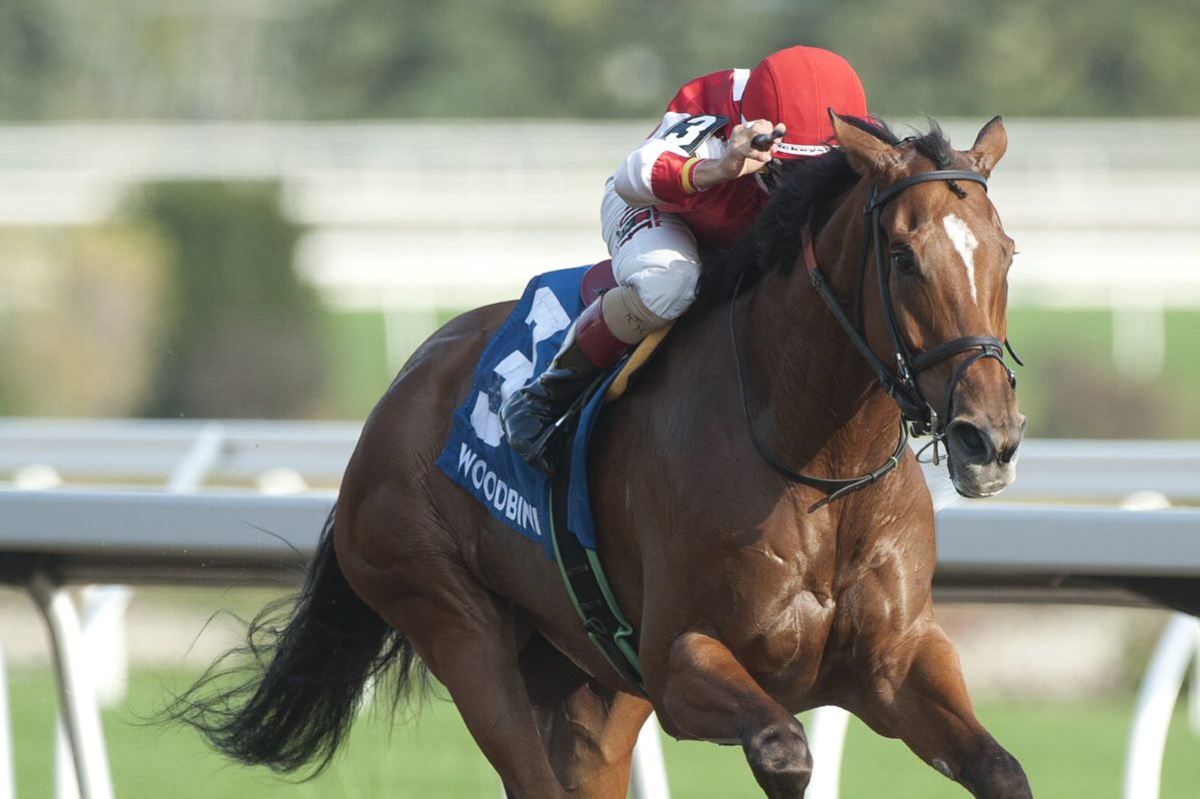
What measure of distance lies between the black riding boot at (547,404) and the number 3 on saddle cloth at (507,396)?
3cm

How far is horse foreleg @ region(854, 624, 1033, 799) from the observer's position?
3264 mm

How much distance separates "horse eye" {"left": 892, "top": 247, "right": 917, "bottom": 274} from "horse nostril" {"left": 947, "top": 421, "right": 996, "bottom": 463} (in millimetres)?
274

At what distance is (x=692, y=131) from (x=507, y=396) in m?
0.69

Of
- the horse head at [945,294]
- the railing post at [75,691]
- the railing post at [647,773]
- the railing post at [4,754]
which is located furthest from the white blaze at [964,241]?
the railing post at [4,754]

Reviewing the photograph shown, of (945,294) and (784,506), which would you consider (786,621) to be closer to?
(784,506)

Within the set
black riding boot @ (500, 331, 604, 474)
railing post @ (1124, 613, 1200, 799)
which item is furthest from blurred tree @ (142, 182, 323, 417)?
black riding boot @ (500, 331, 604, 474)

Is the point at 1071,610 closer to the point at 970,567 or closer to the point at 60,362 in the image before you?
the point at 970,567

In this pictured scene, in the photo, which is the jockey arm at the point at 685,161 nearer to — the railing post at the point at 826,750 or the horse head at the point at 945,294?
the horse head at the point at 945,294

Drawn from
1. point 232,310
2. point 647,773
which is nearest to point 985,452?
point 647,773

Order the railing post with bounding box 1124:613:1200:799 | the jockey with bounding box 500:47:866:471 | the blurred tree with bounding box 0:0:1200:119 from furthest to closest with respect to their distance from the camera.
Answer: the blurred tree with bounding box 0:0:1200:119
the railing post with bounding box 1124:613:1200:799
the jockey with bounding box 500:47:866:471

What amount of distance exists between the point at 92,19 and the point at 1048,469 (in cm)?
3986

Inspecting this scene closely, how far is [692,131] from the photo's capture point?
11.8ft

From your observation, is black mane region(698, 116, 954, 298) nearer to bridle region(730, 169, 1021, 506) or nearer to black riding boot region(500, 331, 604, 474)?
bridle region(730, 169, 1021, 506)

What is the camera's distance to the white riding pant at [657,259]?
11.8 ft
